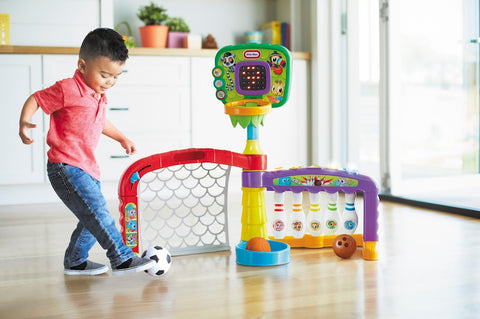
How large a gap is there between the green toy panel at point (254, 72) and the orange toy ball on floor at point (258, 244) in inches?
19.0

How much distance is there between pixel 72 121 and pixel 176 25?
7.94ft

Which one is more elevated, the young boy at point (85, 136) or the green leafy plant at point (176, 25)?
the green leafy plant at point (176, 25)

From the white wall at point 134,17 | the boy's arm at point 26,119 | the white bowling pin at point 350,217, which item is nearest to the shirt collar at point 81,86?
the boy's arm at point 26,119

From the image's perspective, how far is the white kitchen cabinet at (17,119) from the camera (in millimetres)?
3547

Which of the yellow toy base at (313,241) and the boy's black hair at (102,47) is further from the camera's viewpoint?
the yellow toy base at (313,241)

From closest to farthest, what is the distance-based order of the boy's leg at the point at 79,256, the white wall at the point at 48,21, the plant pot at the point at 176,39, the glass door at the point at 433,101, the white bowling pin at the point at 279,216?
the boy's leg at the point at 79,256, the white bowling pin at the point at 279,216, the glass door at the point at 433,101, the white wall at the point at 48,21, the plant pot at the point at 176,39

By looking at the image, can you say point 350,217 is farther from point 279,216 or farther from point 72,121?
point 72,121

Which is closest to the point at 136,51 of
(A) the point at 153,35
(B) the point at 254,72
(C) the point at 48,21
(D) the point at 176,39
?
(A) the point at 153,35

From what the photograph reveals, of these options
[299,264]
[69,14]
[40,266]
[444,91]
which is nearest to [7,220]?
[40,266]

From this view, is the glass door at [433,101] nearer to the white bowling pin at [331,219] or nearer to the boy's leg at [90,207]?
the white bowling pin at [331,219]

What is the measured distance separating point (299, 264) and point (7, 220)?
65.2 inches

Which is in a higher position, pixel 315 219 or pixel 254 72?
pixel 254 72

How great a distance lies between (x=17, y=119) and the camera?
11.7ft

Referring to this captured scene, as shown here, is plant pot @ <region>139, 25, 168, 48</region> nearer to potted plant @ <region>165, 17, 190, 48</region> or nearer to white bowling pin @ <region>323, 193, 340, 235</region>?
potted plant @ <region>165, 17, 190, 48</region>
